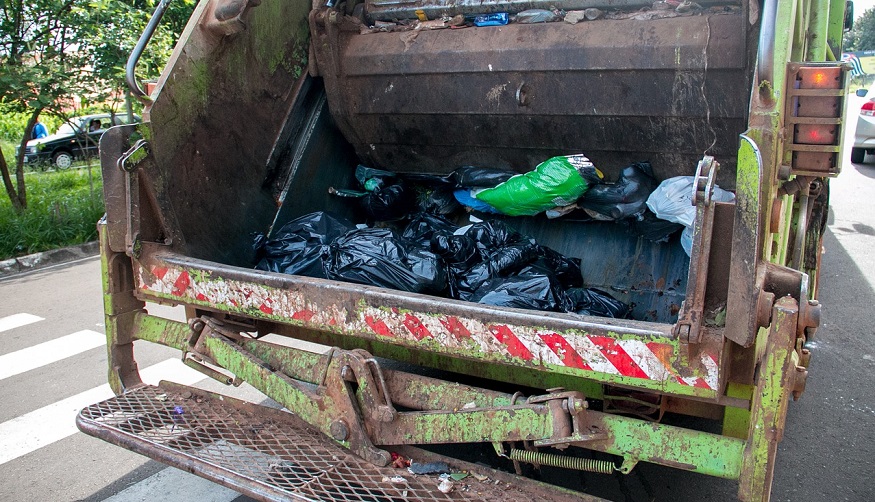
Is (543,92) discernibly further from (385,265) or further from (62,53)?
Result: (62,53)

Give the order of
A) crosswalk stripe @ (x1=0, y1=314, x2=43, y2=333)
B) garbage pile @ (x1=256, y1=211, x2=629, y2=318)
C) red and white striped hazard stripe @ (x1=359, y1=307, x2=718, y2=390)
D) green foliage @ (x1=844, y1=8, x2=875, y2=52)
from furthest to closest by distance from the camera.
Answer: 1. green foliage @ (x1=844, y1=8, x2=875, y2=52)
2. crosswalk stripe @ (x1=0, y1=314, x2=43, y2=333)
3. garbage pile @ (x1=256, y1=211, x2=629, y2=318)
4. red and white striped hazard stripe @ (x1=359, y1=307, x2=718, y2=390)

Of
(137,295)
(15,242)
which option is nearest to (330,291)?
(137,295)

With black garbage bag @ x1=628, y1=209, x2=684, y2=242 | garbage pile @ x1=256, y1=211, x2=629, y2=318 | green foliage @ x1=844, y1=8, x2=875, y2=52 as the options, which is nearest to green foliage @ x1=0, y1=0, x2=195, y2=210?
garbage pile @ x1=256, y1=211, x2=629, y2=318

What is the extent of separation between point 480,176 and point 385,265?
1087mm

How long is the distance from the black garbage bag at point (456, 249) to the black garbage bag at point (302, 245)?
1.47 ft

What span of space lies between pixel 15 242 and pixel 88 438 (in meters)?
4.42

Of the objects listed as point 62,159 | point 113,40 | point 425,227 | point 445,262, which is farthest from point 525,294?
point 62,159

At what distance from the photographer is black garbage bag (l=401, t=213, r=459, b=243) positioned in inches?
143

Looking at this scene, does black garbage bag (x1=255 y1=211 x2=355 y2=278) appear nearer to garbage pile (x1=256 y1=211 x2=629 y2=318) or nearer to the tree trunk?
garbage pile (x1=256 y1=211 x2=629 y2=318)

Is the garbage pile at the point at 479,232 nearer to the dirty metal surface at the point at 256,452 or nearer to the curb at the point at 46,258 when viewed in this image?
the dirty metal surface at the point at 256,452

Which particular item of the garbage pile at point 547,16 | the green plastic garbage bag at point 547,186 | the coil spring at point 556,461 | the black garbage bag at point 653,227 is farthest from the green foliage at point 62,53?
the coil spring at point 556,461

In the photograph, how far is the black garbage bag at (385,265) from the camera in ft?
9.39

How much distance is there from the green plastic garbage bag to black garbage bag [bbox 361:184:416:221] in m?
0.53

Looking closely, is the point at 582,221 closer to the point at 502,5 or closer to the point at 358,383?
the point at 502,5
